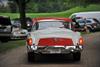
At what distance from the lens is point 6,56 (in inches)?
671

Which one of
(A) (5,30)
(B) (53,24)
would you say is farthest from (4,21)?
(B) (53,24)

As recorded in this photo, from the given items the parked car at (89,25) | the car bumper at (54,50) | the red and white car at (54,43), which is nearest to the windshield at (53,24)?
the red and white car at (54,43)

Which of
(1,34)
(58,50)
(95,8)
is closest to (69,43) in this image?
(58,50)

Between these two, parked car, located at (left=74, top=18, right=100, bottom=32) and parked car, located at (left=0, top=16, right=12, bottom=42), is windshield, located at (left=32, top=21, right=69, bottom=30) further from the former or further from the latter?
parked car, located at (left=74, top=18, right=100, bottom=32)

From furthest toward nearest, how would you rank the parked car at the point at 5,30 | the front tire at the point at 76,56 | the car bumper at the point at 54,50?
the parked car at the point at 5,30 → the front tire at the point at 76,56 → the car bumper at the point at 54,50

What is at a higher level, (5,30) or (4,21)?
(4,21)

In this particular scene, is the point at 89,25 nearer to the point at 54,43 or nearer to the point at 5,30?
the point at 5,30

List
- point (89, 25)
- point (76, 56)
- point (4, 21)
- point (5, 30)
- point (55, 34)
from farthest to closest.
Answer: point (89, 25)
point (4, 21)
point (5, 30)
point (76, 56)
point (55, 34)

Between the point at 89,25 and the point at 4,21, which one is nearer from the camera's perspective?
the point at 4,21

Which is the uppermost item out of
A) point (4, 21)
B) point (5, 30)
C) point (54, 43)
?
point (54, 43)

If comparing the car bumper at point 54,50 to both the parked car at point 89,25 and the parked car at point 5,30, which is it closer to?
the parked car at point 5,30

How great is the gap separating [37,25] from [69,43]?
2.20 m

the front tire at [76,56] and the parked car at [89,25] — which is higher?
the front tire at [76,56]

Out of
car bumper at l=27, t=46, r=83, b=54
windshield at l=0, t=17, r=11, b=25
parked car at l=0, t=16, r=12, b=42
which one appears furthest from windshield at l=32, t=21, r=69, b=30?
windshield at l=0, t=17, r=11, b=25
